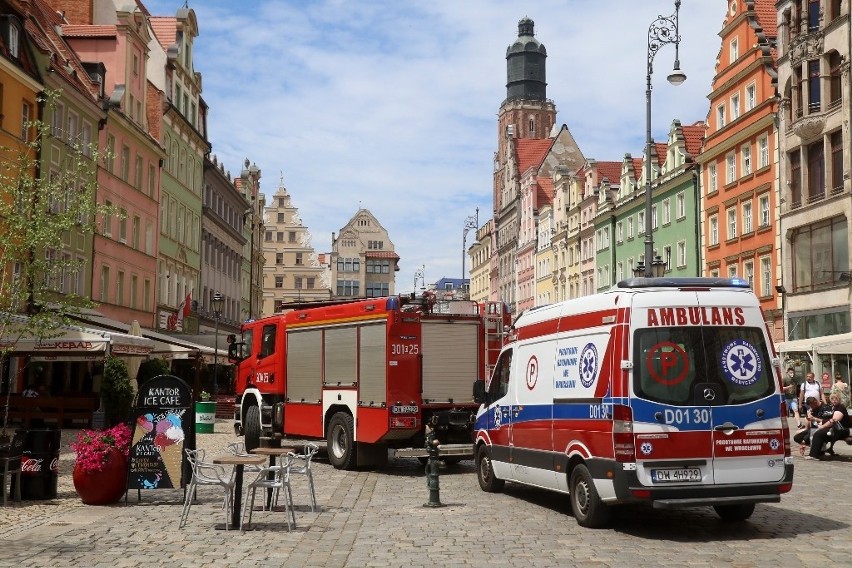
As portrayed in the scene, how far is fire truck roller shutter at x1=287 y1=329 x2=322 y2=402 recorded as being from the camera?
64.7ft

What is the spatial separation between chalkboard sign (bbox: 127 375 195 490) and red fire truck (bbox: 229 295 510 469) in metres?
4.63

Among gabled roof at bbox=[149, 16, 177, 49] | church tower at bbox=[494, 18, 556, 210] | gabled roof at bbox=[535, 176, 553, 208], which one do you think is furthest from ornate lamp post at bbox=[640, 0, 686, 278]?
church tower at bbox=[494, 18, 556, 210]

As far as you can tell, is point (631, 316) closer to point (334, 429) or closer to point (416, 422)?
point (416, 422)

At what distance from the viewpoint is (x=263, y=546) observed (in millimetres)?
10055

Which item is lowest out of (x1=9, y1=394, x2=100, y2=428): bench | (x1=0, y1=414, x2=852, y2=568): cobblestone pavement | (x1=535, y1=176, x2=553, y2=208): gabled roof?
(x1=0, y1=414, x2=852, y2=568): cobblestone pavement

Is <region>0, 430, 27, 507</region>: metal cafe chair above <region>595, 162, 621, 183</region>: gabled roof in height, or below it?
below

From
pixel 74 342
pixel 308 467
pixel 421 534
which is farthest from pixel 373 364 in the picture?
pixel 74 342

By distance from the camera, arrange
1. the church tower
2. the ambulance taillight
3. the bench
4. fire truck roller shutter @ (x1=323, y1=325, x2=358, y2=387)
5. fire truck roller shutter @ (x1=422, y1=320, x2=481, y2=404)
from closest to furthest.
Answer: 1. the ambulance taillight
2. fire truck roller shutter @ (x1=422, y1=320, x2=481, y2=404)
3. fire truck roller shutter @ (x1=323, y1=325, x2=358, y2=387)
4. the bench
5. the church tower

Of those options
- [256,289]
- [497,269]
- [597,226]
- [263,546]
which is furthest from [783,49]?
[497,269]

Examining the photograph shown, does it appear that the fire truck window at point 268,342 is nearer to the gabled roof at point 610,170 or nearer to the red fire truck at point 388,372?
the red fire truck at point 388,372

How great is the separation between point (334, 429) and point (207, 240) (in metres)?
41.4

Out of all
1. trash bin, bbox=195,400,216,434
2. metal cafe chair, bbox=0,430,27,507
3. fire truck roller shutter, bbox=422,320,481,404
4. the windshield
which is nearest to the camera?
the windshield

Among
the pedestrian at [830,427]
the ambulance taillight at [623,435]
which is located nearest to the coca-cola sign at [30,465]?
the ambulance taillight at [623,435]

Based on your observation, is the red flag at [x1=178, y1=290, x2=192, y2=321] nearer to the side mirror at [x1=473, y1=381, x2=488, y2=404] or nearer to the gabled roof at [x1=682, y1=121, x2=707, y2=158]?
the gabled roof at [x1=682, y1=121, x2=707, y2=158]
